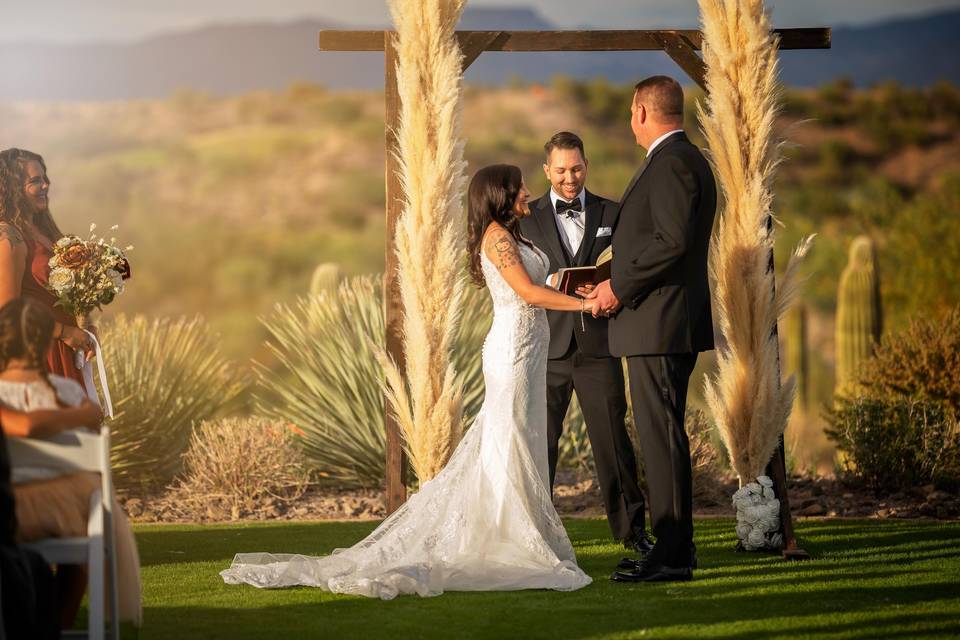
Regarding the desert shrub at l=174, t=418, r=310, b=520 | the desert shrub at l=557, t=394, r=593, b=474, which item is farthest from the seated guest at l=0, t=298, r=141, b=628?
the desert shrub at l=557, t=394, r=593, b=474

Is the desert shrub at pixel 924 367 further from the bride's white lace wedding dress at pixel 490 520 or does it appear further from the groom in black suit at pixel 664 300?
the bride's white lace wedding dress at pixel 490 520

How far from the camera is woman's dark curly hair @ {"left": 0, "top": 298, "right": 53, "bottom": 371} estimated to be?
4.42 meters

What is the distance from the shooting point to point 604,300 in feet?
19.8

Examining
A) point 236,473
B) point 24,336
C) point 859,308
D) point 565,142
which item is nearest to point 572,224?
point 565,142

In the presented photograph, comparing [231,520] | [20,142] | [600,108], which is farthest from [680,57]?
[20,142]

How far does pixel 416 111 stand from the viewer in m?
6.86

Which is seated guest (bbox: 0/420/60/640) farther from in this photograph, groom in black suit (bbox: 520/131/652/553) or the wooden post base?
the wooden post base

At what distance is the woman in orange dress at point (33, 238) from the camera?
5941 millimetres

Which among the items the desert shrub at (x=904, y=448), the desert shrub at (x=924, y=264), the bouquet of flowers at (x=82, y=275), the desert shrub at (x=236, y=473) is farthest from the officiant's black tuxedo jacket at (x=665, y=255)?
the desert shrub at (x=924, y=264)

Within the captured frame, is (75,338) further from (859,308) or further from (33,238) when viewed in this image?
(859,308)

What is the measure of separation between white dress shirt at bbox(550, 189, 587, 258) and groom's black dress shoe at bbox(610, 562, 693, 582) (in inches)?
74.6

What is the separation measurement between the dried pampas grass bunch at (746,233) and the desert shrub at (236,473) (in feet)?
10.9

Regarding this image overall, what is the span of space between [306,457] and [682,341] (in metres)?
4.32

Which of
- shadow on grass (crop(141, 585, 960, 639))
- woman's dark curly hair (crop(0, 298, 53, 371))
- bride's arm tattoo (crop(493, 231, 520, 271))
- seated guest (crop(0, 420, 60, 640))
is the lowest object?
shadow on grass (crop(141, 585, 960, 639))
